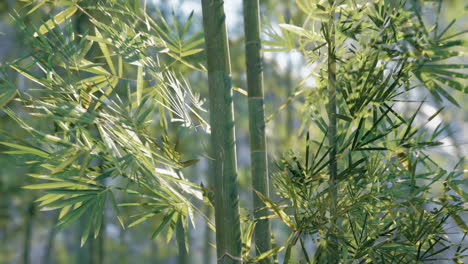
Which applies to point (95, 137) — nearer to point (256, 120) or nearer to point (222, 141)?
point (222, 141)

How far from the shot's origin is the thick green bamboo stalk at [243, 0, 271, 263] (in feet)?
4.00

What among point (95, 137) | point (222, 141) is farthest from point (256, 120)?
point (95, 137)

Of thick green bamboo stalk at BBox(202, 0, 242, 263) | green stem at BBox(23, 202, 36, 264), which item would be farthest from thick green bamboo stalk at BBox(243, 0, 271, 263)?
green stem at BBox(23, 202, 36, 264)

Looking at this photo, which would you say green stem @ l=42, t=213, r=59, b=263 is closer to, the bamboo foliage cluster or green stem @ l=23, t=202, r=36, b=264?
green stem @ l=23, t=202, r=36, b=264

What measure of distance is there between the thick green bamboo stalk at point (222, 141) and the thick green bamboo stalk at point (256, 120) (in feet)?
0.40

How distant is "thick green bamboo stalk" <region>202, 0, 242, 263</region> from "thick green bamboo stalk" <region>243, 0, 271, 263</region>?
0.40 feet

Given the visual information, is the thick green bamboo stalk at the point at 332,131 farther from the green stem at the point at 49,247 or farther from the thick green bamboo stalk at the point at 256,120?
the green stem at the point at 49,247

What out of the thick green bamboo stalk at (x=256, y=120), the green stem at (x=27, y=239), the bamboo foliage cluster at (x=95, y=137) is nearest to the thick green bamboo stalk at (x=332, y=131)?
the thick green bamboo stalk at (x=256, y=120)

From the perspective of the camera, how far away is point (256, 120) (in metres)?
1.25

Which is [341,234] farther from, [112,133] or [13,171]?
[13,171]

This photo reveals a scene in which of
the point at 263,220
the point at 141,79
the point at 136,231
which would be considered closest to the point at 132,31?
the point at 141,79

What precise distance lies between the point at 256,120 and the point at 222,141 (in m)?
0.18

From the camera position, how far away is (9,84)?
46.1 inches

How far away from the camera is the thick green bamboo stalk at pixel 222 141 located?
1090 millimetres
